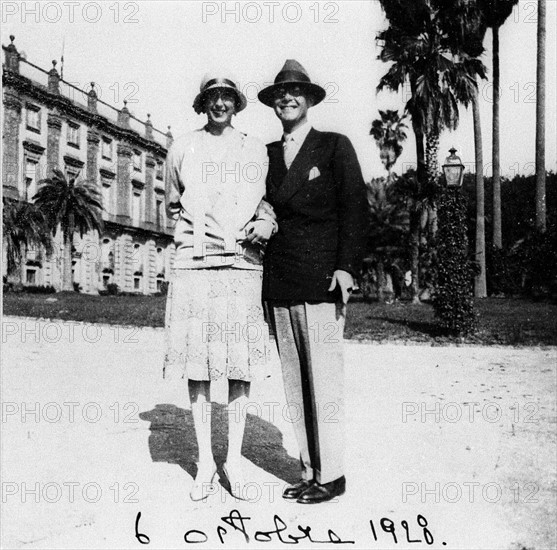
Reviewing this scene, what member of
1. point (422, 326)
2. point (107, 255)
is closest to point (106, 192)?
point (107, 255)

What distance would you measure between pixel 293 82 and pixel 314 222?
23.0 inches

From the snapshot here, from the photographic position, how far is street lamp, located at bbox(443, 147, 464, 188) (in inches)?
223

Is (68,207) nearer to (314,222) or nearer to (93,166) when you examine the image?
(93,166)

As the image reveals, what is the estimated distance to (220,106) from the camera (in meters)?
2.53

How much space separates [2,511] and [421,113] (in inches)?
160

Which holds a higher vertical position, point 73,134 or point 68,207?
point 73,134

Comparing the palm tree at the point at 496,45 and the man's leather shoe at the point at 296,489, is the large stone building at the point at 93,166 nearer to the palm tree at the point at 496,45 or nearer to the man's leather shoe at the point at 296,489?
the man's leather shoe at the point at 296,489

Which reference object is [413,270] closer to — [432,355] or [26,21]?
[432,355]

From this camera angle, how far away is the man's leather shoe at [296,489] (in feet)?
8.61

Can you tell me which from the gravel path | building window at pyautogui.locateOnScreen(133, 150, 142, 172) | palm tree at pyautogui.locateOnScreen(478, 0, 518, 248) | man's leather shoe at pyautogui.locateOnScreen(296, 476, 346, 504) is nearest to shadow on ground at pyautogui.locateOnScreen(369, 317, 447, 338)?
palm tree at pyautogui.locateOnScreen(478, 0, 518, 248)

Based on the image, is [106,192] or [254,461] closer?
[254,461]

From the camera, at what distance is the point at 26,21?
3.07 meters

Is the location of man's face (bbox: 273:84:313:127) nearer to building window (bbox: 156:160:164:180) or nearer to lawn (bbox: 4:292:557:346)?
building window (bbox: 156:160:164:180)

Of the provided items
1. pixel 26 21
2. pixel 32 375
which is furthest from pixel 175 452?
pixel 26 21
